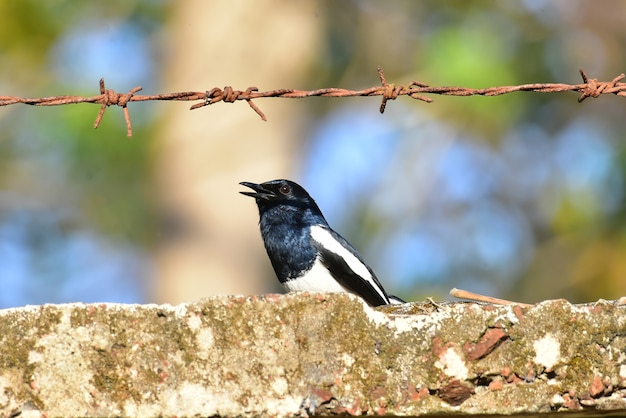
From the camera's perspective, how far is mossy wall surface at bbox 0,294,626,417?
224 centimetres

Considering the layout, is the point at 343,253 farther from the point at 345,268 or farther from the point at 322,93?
the point at 322,93

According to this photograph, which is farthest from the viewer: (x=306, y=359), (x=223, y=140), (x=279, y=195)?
(x=223, y=140)

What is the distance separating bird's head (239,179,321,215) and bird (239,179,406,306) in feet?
0.04

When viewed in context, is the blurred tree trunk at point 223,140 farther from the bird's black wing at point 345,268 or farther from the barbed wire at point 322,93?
the barbed wire at point 322,93

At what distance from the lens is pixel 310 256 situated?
5184mm

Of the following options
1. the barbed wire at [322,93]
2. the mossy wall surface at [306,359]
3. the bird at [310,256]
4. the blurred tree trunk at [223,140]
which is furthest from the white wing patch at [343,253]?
the blurred tree trunk at [223,140]

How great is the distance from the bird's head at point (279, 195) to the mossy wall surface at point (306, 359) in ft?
10.2

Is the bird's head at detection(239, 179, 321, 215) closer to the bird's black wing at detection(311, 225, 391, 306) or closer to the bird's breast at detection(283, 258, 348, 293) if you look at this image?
the bird's black wing at detection(311, 225, 391, 306)

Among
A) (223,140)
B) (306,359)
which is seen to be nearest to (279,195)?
(306,359)

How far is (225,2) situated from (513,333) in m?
8.06

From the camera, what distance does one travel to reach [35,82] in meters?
13.1

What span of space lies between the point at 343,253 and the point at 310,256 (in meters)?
0.16

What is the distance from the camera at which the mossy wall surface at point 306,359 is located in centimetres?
224

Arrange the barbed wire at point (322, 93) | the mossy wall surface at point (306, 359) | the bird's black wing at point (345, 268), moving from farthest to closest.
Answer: the bird's black wing at point (345, 268) < the barbed wire at point (322, 93) < the mossy wall surface at point (306, 359)
